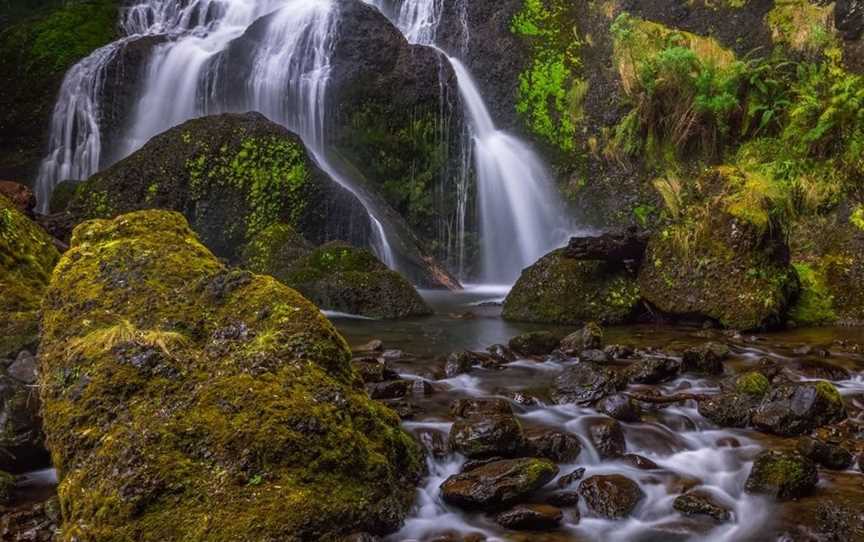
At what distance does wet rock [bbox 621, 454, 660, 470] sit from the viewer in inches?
165

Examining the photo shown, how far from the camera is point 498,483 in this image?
3.63 m

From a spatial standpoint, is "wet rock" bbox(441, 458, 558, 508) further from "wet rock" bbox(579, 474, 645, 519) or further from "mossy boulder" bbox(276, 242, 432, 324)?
"mossy boulder" bbox(276, 242, 432, 324)

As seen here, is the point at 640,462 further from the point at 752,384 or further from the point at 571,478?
the point at 752,384

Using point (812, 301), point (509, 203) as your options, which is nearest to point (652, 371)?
point (812, 301)

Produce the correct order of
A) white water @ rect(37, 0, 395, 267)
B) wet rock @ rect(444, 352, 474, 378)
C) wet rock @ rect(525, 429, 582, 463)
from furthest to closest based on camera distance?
white water @ rect(37, 0, 395, 267), wet rock @ rect(444, 352, 474, 378), wet rock @ rect(525, 429, 582, 463)

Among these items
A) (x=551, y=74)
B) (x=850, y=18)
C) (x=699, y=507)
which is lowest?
(x=699, y=507)

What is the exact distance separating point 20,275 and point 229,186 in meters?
6.68

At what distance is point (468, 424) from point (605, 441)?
0.91 meters

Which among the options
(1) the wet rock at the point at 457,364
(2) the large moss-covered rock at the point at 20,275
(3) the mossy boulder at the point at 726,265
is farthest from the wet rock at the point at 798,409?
(2) the large moss-covered rock at the point at 20,275

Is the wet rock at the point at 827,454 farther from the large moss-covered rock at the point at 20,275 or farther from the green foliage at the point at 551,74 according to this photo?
the green foliage at the point at 551,74

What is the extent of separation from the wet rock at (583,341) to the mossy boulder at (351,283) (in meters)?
2.99

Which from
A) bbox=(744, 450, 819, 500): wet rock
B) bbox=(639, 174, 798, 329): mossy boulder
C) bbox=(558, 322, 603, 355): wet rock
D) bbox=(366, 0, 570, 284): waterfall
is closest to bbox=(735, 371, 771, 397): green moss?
bbox=(744, 450, 819, 500): wet rock

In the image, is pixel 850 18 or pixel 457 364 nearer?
pixel 457 364

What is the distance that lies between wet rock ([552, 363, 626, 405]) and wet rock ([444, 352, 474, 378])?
3.01ft
